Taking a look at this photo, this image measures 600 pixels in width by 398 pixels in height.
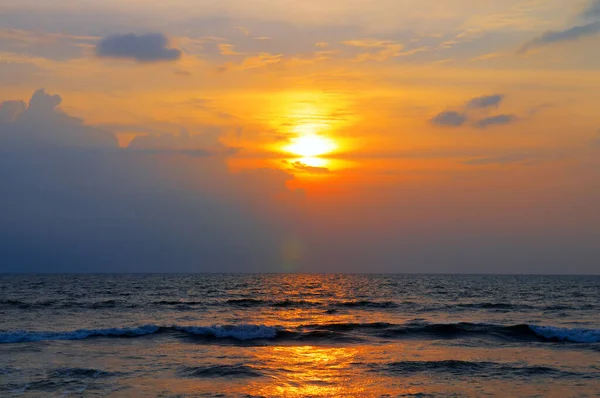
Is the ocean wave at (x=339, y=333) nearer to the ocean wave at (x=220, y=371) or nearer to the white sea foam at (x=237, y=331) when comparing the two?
the white sea foam at (x=237, y=331)

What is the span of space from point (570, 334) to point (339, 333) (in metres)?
14.0

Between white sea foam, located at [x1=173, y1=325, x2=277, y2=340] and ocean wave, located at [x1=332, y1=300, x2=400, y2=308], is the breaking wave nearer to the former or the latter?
white sea foam, located at [x1=173, y1=325, x2=277, y2=340]

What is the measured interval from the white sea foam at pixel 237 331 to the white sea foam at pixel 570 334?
659 inches

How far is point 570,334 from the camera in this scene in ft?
115

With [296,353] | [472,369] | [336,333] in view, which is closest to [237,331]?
[336,333]

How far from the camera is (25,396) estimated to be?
63.8 feet

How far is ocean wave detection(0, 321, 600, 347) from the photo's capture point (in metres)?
33.7

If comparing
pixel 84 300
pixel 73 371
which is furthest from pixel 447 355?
pixel 84 300

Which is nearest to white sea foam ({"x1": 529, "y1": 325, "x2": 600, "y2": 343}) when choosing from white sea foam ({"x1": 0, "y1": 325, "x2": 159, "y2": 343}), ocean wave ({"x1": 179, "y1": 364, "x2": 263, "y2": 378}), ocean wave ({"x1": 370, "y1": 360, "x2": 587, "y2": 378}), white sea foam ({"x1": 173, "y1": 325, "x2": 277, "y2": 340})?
ocean wave ({"x1": 370, "y1": 360, "x2": 587, "y2": 378})

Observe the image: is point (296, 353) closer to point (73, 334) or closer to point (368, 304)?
point (73, 334)

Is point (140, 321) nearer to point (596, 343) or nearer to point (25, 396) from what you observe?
point (25, 396)

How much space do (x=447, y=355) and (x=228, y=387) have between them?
1223cm

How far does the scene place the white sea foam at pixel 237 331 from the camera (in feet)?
114

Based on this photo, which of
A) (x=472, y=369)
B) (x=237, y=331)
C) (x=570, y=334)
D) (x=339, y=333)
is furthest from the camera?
(x=339, y=333)
